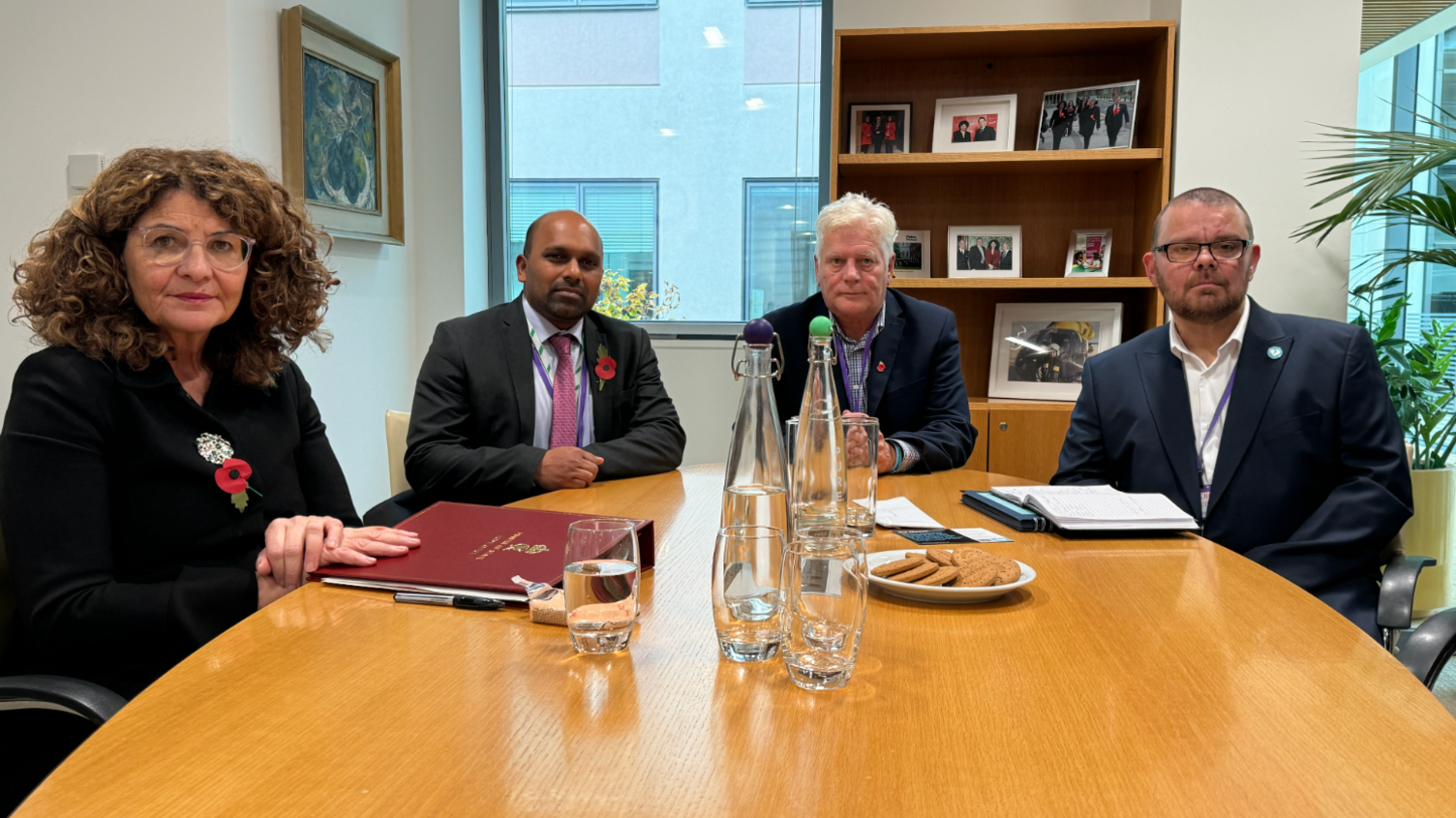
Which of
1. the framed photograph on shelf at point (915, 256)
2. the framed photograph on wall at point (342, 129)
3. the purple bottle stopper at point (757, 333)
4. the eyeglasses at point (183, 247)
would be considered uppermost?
the framed photograph on wall at point (342, 129)

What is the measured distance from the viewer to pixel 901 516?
5.49 feet

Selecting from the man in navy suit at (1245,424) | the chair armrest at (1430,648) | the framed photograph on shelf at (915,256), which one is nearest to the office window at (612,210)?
the framed photograph on shelf at (915,256)

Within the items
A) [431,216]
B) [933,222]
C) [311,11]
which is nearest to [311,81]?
[311,11]

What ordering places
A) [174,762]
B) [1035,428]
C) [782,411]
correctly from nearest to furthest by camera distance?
[174,762], [782,411], [1035,428]

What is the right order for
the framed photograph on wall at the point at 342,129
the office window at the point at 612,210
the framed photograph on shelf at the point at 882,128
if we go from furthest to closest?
1. the office window at the point at 612,210
2. the framed photograph on shelf at the point at 882,128
3. the framed photograph on wall at the point at 342,129

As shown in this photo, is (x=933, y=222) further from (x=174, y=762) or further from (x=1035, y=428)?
(x=174, y=762)

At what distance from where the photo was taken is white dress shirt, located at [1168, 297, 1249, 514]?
87.0 inches

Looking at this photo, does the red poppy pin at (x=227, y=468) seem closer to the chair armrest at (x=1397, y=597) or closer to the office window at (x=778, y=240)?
the chair armrest at (x=1397, y=597)

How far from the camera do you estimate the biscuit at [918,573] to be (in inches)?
47.0

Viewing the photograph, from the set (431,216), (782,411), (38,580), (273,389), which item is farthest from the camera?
(431,216)

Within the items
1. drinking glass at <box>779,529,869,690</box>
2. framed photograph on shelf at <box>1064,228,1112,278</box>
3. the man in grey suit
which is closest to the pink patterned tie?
the man in grey suit

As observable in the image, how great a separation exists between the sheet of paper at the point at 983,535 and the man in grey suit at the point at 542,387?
34.9 inches

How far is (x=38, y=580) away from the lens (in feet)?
4.00

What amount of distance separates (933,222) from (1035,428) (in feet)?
3.16
